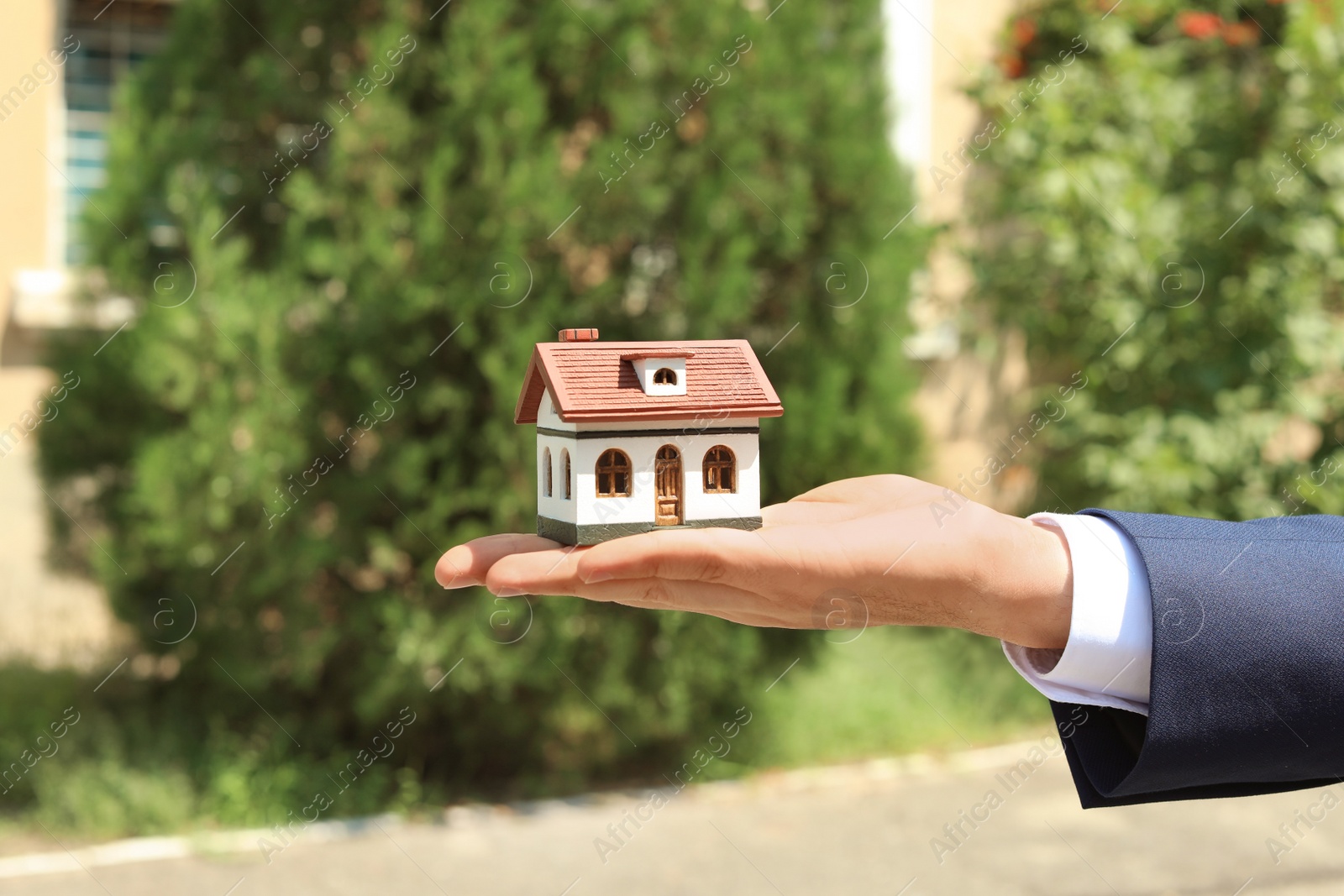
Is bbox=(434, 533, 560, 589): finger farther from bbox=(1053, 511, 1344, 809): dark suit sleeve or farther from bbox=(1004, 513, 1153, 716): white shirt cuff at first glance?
bbox=(1053, 511, 1344, 809): dark suit sleeve

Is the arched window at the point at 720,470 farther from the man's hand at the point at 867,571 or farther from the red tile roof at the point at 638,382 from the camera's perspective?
the man's hand at the point at 867,571

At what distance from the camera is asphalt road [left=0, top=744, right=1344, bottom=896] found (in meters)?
5.21

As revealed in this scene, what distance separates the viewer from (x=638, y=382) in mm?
2561

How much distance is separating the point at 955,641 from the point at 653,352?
5.59 metres

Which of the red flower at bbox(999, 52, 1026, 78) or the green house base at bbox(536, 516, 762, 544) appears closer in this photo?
the green house base at bbox(536, 516, 762, 544)

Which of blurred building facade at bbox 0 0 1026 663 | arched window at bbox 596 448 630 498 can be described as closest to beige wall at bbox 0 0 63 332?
blurred building facade at bbox 0 0 1026 663

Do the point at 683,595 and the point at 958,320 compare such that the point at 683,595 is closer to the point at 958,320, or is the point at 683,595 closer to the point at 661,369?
the point at 661,369

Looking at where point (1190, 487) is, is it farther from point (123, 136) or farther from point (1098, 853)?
point (123, 136)

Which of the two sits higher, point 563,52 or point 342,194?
point 563,52

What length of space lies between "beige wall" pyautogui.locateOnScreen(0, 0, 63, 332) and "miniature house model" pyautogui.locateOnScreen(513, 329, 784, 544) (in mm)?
5700

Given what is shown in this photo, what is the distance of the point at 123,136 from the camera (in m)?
5.59

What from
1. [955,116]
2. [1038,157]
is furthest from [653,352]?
[955,116]

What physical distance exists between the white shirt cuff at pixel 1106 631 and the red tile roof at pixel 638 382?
807mm

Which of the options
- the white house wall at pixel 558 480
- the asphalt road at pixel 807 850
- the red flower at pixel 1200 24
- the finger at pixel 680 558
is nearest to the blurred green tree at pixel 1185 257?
the red flower at pixel 1200 24
